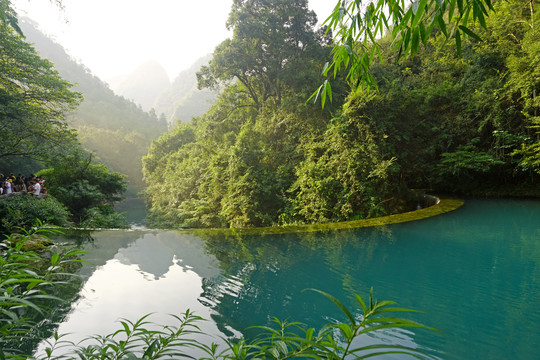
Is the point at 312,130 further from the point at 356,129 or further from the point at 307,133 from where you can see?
the point at 356,129

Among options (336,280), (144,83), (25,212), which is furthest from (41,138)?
(144,83)

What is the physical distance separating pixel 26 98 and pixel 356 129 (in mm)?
12568

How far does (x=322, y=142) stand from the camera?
36.7ft

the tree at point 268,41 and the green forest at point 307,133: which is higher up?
the tree at point 268,41

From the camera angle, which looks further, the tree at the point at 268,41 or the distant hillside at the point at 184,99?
the distant hillside at the point at 184,99

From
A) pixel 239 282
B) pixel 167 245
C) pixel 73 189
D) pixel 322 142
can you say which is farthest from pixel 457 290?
pixel 73 189

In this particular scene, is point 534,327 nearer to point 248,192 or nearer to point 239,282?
point 239,282

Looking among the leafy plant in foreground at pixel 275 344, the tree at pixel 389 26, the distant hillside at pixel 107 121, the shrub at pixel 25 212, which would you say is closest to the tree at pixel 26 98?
the shrub at pixel 25 212

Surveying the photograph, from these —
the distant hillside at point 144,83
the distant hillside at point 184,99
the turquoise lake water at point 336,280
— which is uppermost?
the distant hillside at point 144,83

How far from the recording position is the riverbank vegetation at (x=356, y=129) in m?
9.94

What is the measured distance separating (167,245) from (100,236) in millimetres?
2018

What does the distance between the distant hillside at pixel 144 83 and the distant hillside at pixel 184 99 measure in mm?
15574

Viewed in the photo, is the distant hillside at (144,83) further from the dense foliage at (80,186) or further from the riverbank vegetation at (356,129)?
the riverbank vegetation at (356,129)

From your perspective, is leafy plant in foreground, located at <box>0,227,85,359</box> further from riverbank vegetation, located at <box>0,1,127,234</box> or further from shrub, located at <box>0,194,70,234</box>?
riverbank vegetation, located at <box>0,1,127,234</box>
